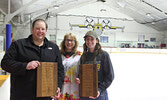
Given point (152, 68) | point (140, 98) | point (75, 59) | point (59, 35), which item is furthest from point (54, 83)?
point (59, 35)

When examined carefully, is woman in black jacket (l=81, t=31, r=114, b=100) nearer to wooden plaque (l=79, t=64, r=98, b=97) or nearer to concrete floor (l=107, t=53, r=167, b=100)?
wooden plaque (l=79, t=64, r=98, b=97)

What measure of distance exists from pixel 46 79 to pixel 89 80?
13.9 inches

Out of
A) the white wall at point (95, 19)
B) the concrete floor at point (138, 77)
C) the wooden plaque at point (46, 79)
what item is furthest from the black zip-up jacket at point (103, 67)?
the white wall at point (95, 19)

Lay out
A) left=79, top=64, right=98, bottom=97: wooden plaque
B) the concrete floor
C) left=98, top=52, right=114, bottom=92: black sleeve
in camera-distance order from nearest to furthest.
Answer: left=79, top=64, right=98, bottom=97: wooden plaque
left=98, top=52, right=114, bottom=92: black sleeve
the concrete floor

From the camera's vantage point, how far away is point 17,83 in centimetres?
111

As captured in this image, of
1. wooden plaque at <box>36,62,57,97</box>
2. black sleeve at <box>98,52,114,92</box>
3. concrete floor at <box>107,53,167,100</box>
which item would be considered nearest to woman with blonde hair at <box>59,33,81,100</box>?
black sleeve at <box>98,52,114,92</box>

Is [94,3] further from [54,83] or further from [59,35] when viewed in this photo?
[54,83]

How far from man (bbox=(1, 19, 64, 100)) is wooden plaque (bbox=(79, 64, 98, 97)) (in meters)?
0.32

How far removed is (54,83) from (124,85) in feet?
8.60

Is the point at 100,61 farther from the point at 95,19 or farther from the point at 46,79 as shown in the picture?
the point at 95,19

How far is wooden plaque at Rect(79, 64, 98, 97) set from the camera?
4.27 ft

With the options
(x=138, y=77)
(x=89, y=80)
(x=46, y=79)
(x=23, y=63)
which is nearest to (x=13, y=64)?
(x=23, y=63)

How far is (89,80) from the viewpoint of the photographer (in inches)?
52.3

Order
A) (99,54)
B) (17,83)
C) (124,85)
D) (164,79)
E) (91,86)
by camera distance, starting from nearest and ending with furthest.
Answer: (17,83)
(91,86)
(99,54)
(124,85)
(164,79)
